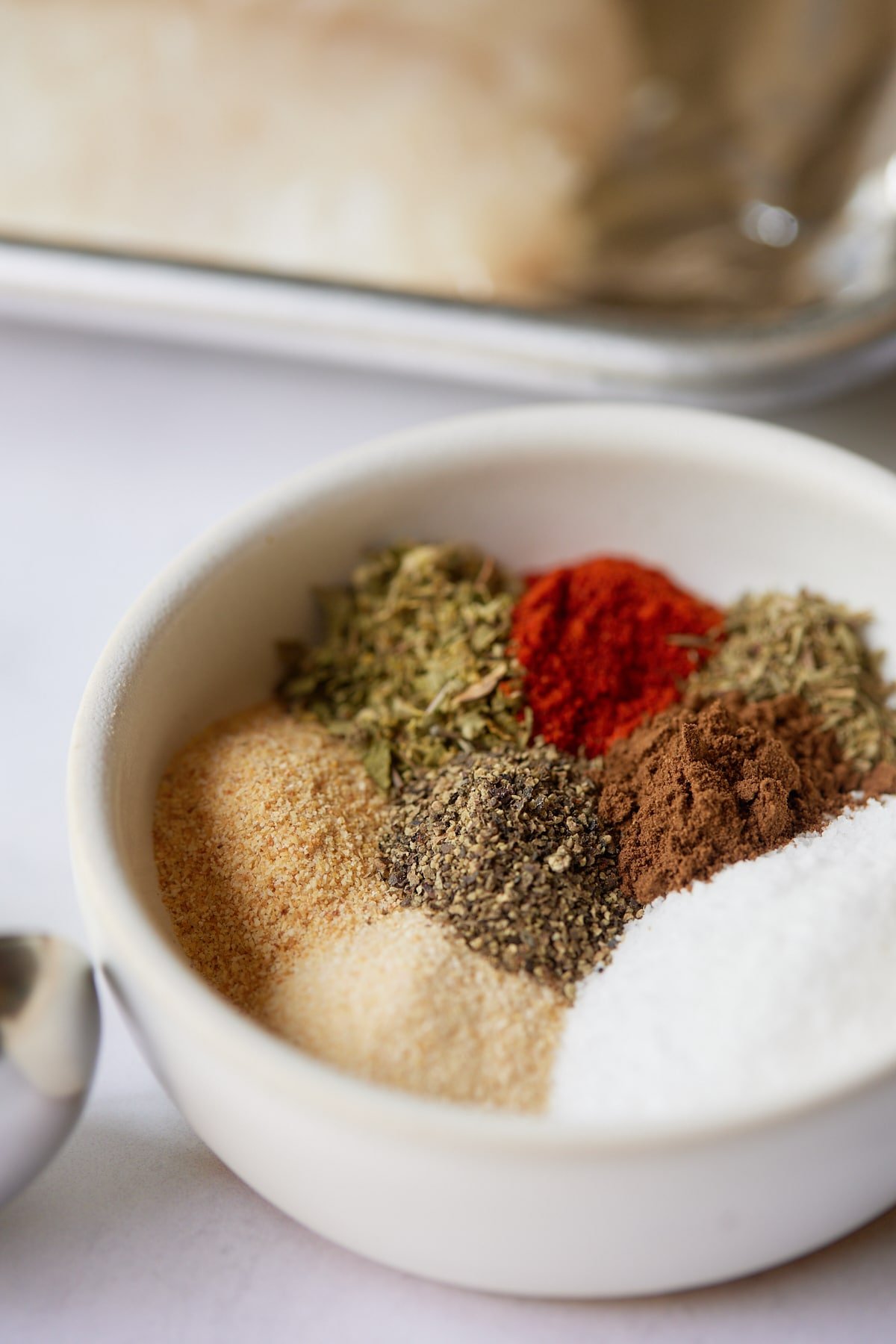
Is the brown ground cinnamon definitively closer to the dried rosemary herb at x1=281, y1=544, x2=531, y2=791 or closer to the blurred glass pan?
the dried rosemary herb at x1=281, y1=544, x2=531, y2=791

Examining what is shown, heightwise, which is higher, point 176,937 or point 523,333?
point 523,333

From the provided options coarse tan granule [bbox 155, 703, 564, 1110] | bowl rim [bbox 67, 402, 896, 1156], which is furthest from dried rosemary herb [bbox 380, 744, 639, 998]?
bowl rim [bbox 67, 402, 896, 1156]

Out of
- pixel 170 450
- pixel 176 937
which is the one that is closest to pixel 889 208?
pixel 170 450

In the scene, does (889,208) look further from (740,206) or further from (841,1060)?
(841,1060)

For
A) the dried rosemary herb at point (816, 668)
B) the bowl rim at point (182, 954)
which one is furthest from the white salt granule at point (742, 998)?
the dried rosemary herb at point (816, 668)

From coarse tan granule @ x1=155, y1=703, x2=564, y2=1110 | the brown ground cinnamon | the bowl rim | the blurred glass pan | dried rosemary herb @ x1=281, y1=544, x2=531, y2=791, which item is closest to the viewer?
the bowl rim

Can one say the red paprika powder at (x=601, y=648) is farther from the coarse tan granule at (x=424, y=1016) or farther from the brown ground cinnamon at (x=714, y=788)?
the coarse tan granule at (x=424, y=1016)
